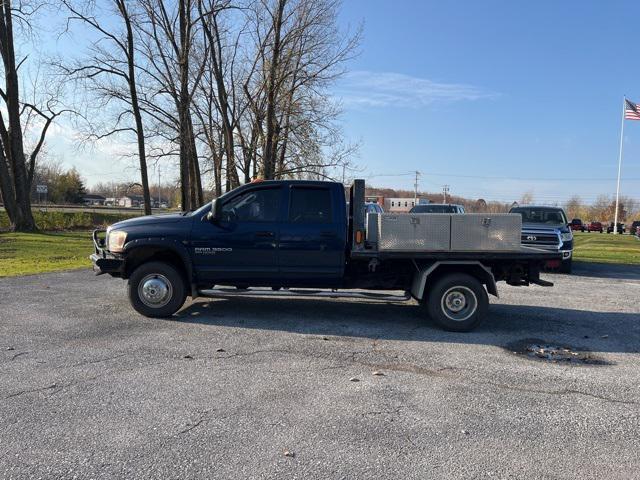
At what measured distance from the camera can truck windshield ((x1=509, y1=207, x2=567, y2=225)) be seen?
1484cm

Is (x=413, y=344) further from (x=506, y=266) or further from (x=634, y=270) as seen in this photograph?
(x=634, y=270)

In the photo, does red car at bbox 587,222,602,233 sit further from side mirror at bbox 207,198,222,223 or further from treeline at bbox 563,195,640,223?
side mirror at bbox 207,198,222,223

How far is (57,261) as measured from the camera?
48.1 feet

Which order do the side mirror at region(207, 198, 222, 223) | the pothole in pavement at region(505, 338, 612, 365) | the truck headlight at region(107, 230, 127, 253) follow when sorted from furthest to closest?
the truck headlight at region(107, 230, 127, 253) → the side mirror at region(207, 198, 222, 223) → the pothole in pavement at region(505, 338, 612, 365)

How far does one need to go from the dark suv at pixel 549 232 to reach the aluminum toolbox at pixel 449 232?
640 centimetres

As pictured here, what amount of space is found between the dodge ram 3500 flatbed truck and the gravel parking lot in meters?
0.46

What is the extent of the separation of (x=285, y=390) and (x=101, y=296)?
567cm

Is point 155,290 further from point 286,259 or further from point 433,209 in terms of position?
point 433,209

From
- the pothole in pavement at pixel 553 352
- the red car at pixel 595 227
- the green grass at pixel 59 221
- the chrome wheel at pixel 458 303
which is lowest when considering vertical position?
the red car at pixel 595 227

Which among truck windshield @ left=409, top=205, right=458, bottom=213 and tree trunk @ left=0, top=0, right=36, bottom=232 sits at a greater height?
tree trunk @ left=0, top=0, right=36, bottom=232

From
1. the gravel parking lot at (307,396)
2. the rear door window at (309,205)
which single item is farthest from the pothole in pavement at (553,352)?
the rear door window at (309,205)

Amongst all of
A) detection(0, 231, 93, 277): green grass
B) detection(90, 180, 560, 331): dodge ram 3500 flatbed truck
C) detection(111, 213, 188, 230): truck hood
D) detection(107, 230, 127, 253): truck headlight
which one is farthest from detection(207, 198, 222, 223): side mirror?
detection(0, 231, 93, 277): green grass

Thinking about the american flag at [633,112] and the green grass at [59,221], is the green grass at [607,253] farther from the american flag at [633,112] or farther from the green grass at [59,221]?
the green grass at [59,221]

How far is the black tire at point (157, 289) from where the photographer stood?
711 cm
